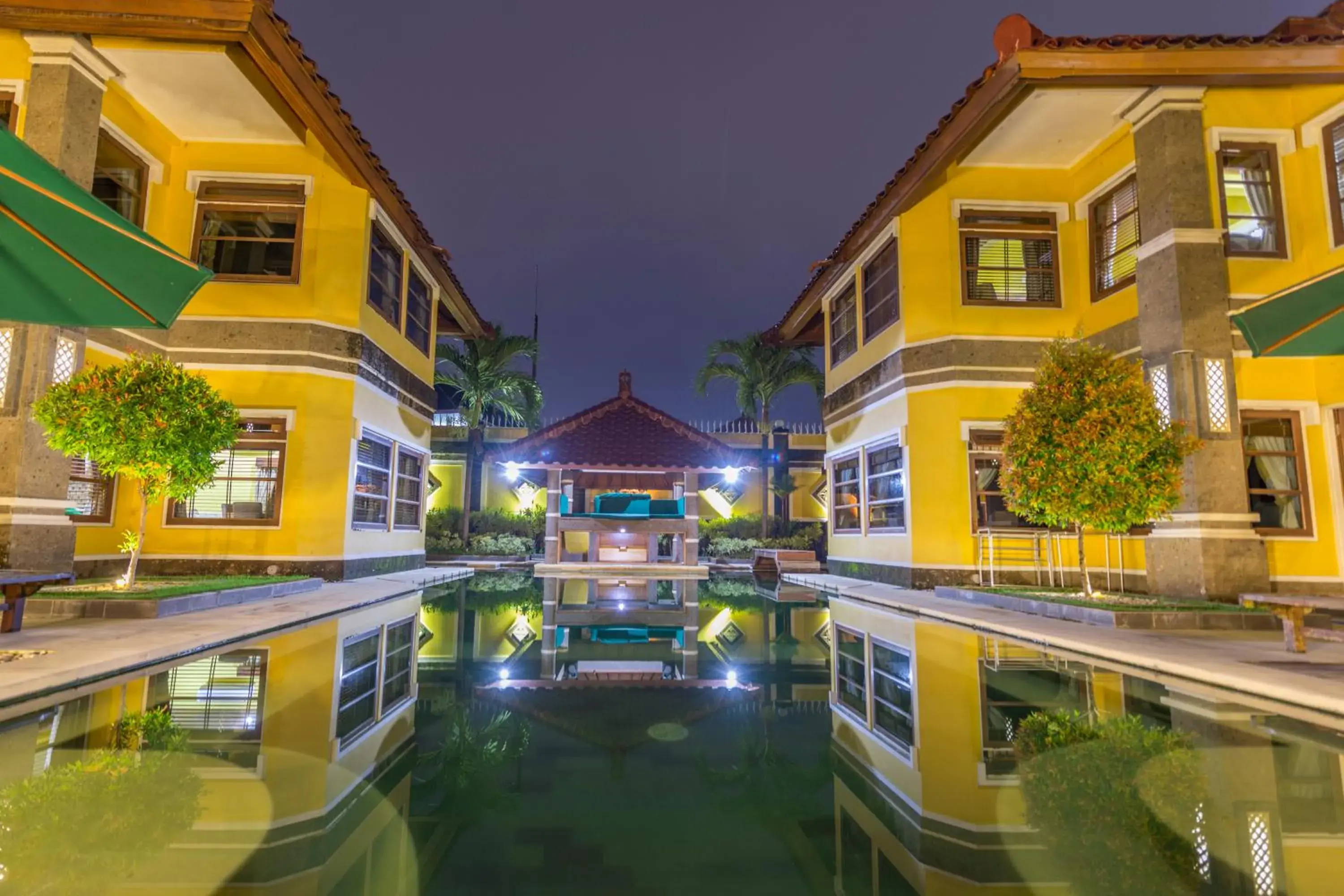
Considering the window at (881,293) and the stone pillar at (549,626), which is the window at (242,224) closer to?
the stone pillar at (549,626)

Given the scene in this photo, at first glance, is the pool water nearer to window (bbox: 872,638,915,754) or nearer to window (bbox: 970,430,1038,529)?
window (bbox: 872,638,915,754)

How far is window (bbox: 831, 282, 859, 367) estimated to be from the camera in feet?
51.6

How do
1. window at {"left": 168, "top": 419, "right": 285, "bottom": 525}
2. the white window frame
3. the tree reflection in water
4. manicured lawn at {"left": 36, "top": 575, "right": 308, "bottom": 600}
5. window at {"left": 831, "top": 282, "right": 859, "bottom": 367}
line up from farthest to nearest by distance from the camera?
window at {"left": 831, "top": 282, "right": 859, "bottom": 367}, the white window frame, window at {"left": 168, "top": 419, "right": 285, "bottom": 525}, manicured lawn at {"left": 36, "top": 575, "right": 308, "bottom": 600}, the tree reflection in water

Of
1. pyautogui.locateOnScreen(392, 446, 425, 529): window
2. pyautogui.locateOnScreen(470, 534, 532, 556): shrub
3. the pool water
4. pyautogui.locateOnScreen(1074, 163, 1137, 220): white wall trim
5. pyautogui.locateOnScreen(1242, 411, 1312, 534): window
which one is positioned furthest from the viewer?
pyautogui.locateOnScreen(470, 534, 532, 556): shrub

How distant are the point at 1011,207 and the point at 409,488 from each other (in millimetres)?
13571

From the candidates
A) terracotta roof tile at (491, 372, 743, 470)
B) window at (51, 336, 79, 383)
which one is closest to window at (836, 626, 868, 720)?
terracotta roof tile at (491, 372, 743, 470)

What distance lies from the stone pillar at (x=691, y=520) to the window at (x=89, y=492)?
990 cm

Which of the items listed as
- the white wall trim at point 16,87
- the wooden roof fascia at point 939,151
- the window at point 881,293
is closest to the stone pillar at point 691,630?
the window at point 881,293

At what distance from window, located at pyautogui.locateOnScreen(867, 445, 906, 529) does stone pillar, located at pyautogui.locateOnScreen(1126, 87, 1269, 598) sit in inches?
163

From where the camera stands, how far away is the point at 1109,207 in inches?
456

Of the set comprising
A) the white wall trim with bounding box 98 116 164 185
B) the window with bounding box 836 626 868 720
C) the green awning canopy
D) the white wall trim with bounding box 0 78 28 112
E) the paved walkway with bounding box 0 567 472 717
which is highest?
the white wall trim with bounding box 98 116 164 185

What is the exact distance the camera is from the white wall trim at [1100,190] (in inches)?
427

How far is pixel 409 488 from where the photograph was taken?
15.8 meters

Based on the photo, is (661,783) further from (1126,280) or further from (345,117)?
(1126,280)
